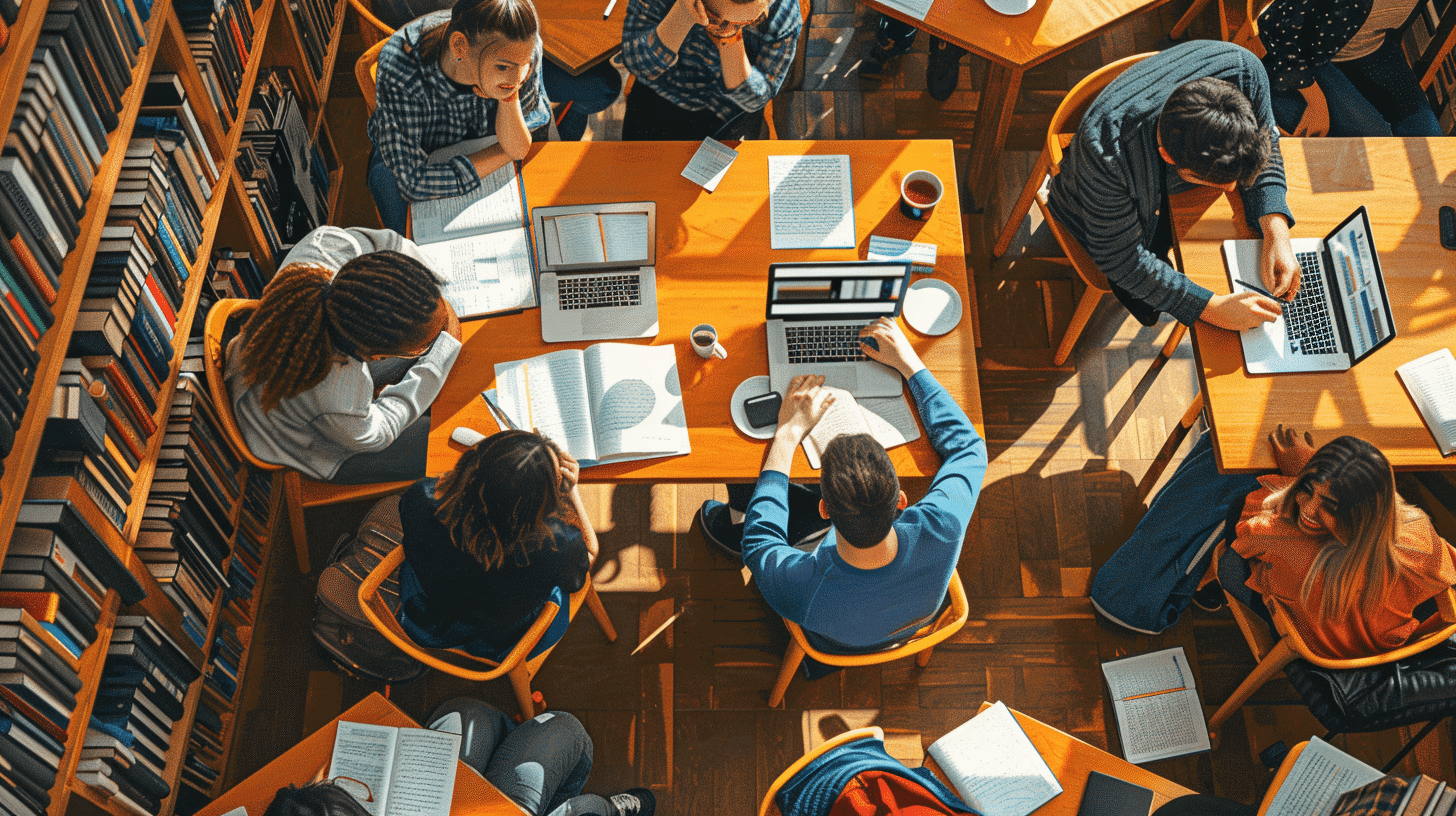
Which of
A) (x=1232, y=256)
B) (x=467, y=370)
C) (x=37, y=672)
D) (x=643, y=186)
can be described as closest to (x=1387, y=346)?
(x=1232, y=256)

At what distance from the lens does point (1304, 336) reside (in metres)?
2.47

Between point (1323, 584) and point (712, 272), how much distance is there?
1629 millimetres

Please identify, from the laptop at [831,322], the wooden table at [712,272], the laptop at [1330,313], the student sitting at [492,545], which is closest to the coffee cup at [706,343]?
the wooden table at [712,272]

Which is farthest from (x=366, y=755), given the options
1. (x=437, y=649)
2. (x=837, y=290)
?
(x=837, y=290)

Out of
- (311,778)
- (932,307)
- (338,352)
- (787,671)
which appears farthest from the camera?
(787,671)

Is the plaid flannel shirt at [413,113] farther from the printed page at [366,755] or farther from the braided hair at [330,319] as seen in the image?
the printed page at [366,755]

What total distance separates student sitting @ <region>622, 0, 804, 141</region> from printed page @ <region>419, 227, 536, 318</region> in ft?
2.25

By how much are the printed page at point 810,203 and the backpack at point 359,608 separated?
4.23 feet

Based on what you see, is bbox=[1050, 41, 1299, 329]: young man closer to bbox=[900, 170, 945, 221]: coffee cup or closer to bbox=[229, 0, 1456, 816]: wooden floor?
bbox=[900, 170, 945, 221]: coffee cup

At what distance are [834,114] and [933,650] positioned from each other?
2.12 meters

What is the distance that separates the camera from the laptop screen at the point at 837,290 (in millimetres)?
2279

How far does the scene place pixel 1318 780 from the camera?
6.66 feet

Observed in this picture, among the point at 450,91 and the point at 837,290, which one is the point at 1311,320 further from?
the point at 450,91

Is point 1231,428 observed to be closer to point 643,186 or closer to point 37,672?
point 643,186
